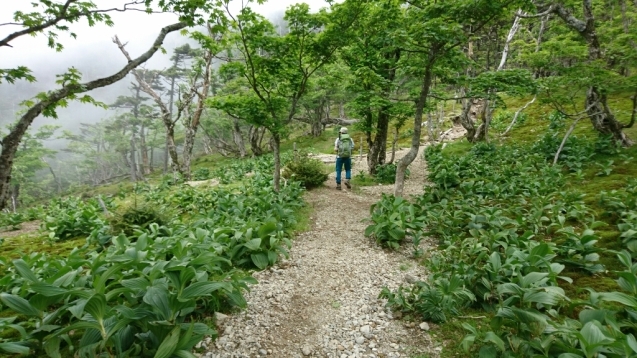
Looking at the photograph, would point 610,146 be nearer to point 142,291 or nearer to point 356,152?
point 142,291

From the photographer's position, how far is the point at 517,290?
10.8ft

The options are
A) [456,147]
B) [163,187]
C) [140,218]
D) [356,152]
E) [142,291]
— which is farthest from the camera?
[356,152]

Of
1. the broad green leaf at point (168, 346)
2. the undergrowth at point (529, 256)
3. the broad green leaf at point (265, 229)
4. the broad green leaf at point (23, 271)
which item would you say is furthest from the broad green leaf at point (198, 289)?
the undergrowth at point (529, 256)

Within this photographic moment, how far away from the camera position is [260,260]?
5133 millimetres

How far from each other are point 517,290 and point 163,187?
15.3 metres

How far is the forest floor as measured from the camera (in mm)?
3465

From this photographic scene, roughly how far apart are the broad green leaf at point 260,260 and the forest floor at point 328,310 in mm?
135

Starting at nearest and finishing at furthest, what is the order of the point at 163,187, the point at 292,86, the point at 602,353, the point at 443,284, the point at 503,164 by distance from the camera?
1. the point at 602,353
2. the point at 443,284
3. the point at 292,86
4. the point at 503,164
5. the point at 163,187

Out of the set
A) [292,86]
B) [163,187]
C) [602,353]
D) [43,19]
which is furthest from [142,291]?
[163,187]

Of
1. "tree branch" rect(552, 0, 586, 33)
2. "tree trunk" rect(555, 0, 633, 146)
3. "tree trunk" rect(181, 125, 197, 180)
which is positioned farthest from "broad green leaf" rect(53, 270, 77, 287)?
"tree trunk" rect(181, 125, 197, 180)

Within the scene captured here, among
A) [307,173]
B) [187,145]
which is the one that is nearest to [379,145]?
[307,173]

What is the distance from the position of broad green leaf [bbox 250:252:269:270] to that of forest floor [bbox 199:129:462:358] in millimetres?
135

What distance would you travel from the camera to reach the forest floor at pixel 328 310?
346cm

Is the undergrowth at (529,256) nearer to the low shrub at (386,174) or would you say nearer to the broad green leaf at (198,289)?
the broad green leaf at (198,289)
